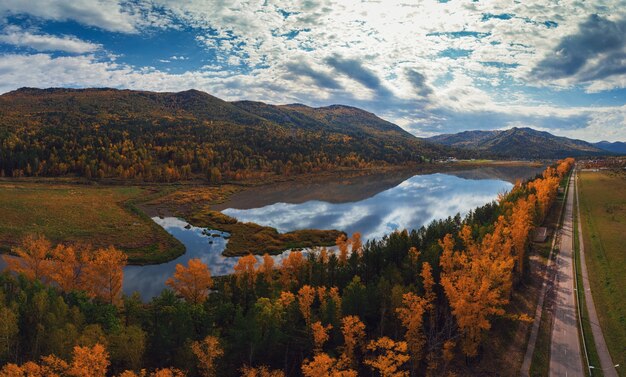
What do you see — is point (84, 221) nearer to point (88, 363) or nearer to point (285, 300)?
point (285, 300)

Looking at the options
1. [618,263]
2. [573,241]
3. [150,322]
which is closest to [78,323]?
[150,322]

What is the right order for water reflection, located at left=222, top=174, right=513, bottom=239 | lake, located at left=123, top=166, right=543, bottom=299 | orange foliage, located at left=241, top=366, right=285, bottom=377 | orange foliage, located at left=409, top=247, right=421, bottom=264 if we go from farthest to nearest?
water reflection, located at left=222, top=174, right=513, bottom=239 → lake, located at left=123, top=166, right=543, bottom=299 → orange foliage, located at left=409, top=247, right=421, bottom=264 → orange foliage, located at left=241, top=366, right=285, bottom=377

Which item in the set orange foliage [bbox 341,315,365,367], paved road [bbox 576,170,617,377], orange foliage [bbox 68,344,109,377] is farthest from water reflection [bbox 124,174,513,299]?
paved road [bbox 576,170,617,377]

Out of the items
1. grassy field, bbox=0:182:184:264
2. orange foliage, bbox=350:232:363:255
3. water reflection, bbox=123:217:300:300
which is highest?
orange foliage, bbox=350:232:363:255

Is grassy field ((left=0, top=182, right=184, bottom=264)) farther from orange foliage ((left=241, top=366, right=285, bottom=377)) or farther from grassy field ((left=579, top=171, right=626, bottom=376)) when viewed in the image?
grassy field ((left=579, top=171, right=626, bottom=376))

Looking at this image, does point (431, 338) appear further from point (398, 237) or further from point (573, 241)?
point (573, 241)

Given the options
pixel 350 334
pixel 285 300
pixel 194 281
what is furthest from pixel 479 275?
pixel 194 281
